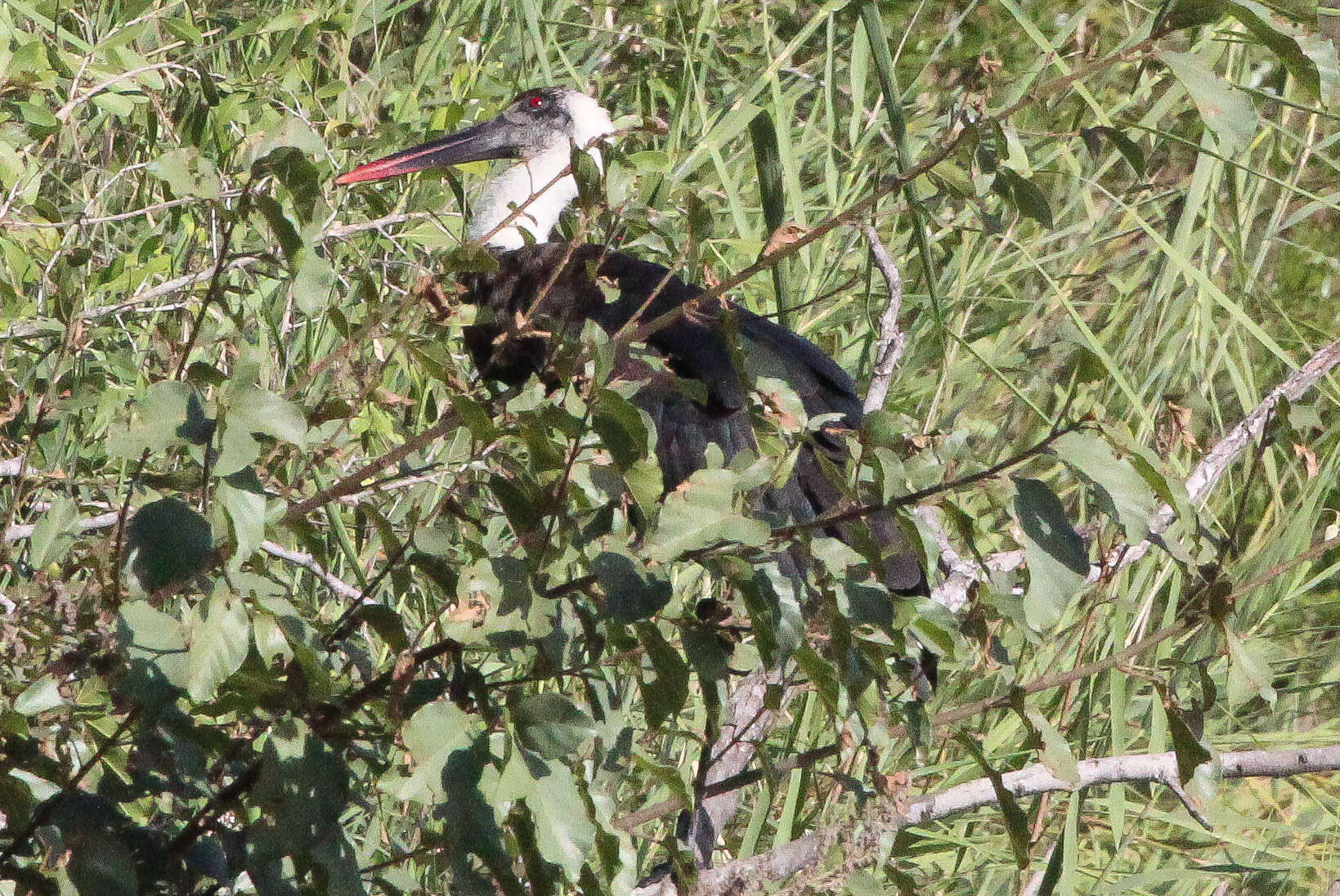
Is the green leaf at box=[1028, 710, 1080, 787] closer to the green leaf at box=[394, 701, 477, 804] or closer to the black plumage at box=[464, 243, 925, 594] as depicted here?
the green leaf at box=[394, 701, 477, 804]

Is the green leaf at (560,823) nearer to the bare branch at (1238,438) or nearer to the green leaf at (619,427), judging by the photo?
the green leaf at (619,427)

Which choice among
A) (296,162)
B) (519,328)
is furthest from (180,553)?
(519,328)

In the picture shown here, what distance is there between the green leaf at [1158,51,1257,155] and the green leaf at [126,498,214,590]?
0.66 m

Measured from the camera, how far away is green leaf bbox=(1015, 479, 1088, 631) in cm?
98

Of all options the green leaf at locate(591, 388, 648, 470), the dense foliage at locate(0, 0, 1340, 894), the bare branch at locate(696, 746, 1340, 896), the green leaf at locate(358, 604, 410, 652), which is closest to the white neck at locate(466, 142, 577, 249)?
the dense foliage at locate(0, 0, 1340, 894)

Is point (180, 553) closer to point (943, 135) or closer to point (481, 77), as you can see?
point (943, 135)

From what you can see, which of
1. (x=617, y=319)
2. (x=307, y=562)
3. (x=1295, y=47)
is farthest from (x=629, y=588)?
(x=617, y=319)

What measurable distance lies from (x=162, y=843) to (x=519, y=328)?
500 millimetres

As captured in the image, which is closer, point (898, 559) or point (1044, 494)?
point (1044, 494)

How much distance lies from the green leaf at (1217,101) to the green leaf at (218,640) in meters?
0.67

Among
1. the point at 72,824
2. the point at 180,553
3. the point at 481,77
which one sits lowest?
the point at 481,77

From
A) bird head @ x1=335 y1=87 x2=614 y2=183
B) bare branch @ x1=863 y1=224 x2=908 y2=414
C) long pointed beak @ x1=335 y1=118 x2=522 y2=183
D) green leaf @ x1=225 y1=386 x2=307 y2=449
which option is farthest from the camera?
bird head @ x1=335 y1=87 x2=614 y2=183

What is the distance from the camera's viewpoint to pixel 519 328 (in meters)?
1.23

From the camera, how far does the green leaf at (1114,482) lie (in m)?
0.96
